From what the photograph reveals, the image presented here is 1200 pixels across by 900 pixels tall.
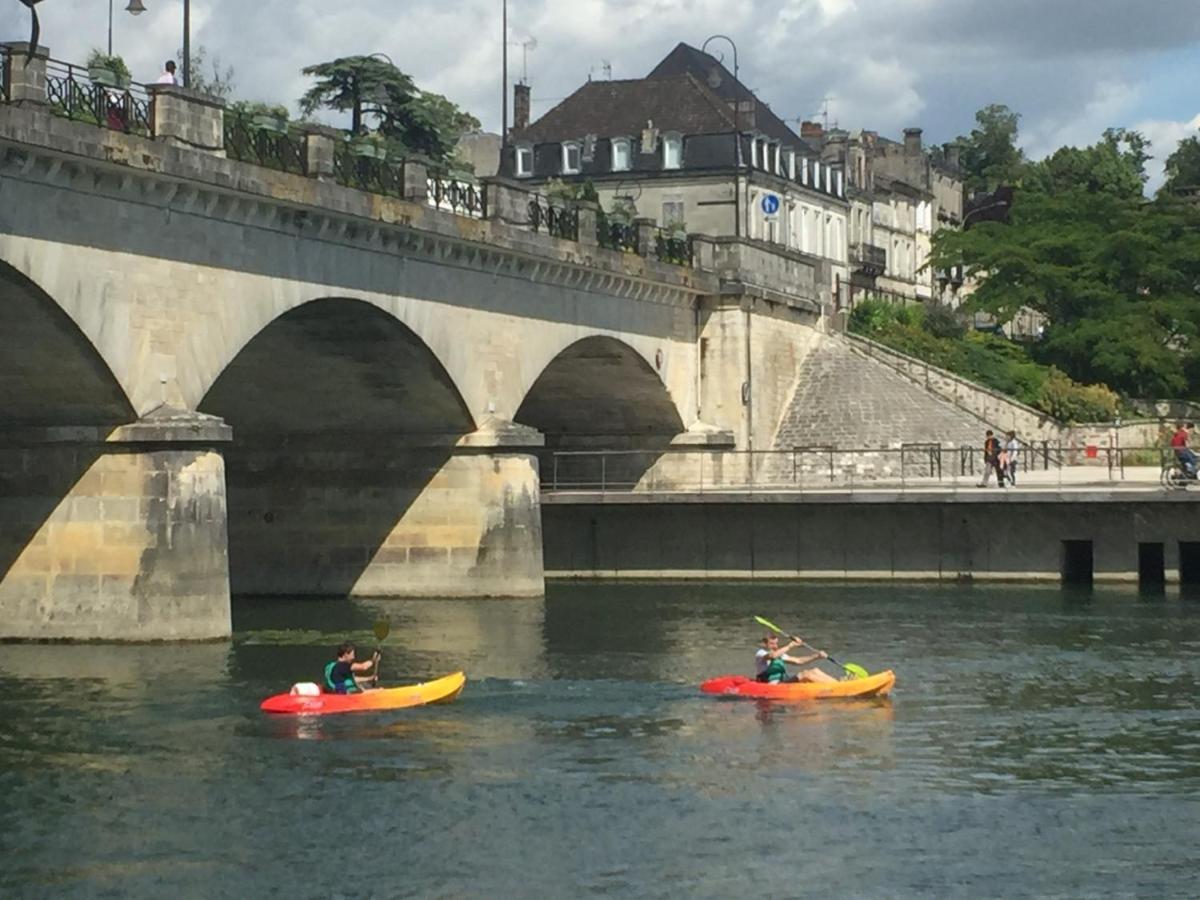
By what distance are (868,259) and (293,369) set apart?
66392 mm

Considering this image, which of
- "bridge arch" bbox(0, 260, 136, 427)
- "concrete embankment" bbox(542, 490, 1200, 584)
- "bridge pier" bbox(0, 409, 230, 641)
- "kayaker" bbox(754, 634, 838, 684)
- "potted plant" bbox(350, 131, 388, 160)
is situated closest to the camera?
"kayaker" bbox(754, 634, 838, 684)

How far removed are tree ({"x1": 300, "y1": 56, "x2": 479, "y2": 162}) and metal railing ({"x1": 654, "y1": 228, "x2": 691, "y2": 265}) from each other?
1132 inches

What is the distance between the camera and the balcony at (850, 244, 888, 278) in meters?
115

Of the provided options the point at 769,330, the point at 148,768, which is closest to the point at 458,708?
the point at 148,768

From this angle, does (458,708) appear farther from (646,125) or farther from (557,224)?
(646,125)

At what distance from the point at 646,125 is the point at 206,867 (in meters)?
79.7

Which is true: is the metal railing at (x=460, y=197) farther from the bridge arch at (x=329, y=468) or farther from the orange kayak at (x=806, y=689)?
the orange kayak at (x=806, y=689)

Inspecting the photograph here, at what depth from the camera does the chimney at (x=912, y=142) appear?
13275 centimetres

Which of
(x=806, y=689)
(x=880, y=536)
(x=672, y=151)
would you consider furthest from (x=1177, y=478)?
(x=672, y=151)

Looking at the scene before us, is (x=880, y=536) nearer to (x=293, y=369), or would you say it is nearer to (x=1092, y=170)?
(x=293, y=369)

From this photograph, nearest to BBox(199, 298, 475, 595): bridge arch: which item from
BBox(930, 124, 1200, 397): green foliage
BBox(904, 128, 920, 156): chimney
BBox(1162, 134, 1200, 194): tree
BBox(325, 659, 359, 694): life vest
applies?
BBox(325, 659, 359, 694): life vest

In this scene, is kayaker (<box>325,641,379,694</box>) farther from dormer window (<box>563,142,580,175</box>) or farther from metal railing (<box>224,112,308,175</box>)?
dormer window (<box>563,142,580,175</box>)

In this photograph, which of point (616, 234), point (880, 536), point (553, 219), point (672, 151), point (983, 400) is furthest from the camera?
point (672, 151)

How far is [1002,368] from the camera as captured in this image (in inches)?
3393
